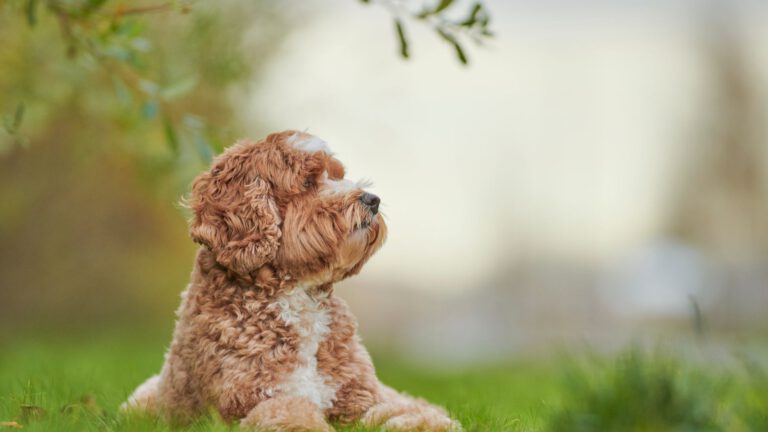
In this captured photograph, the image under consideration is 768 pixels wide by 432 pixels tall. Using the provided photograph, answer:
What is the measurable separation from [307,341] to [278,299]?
23cm

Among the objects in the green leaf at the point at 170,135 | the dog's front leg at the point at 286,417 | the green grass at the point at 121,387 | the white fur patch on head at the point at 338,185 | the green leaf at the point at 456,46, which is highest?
the green leaf at the point at 456,46

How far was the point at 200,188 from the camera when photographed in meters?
4.39

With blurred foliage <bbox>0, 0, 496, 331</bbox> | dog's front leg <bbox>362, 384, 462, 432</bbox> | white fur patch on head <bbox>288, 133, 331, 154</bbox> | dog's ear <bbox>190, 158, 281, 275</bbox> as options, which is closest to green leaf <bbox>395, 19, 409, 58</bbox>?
white fur patch on head <bbox>288, 133, 331, 154</bbox>

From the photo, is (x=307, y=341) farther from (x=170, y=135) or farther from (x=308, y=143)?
(x=170, y=135)

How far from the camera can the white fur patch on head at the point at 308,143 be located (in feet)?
14.4

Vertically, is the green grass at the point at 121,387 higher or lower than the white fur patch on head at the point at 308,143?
lower

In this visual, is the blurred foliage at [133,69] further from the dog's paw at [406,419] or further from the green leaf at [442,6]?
the dog's paw at [406,419]

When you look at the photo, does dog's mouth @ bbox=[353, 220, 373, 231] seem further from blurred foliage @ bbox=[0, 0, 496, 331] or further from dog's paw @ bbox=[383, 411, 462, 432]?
blurred foliage @ bbox=[0, 0, 496, 331]

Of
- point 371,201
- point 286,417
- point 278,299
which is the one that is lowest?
point 286,417

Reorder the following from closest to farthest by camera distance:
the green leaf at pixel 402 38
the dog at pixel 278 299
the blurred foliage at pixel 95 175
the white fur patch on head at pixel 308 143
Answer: the dog at pixel 278 299 < the white fur patch on head at pixel 308 143 < the green leaf at pixel 402 38 < the blurred foliage at pixel 95 175

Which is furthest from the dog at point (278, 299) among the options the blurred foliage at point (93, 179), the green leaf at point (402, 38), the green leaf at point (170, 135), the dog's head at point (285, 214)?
the blurred foliage at point (93, 179)

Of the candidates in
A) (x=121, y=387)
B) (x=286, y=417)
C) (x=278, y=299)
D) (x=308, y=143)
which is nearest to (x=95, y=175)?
(x=121, y=387)

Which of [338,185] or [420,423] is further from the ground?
[338,185]

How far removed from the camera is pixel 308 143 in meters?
4.41
